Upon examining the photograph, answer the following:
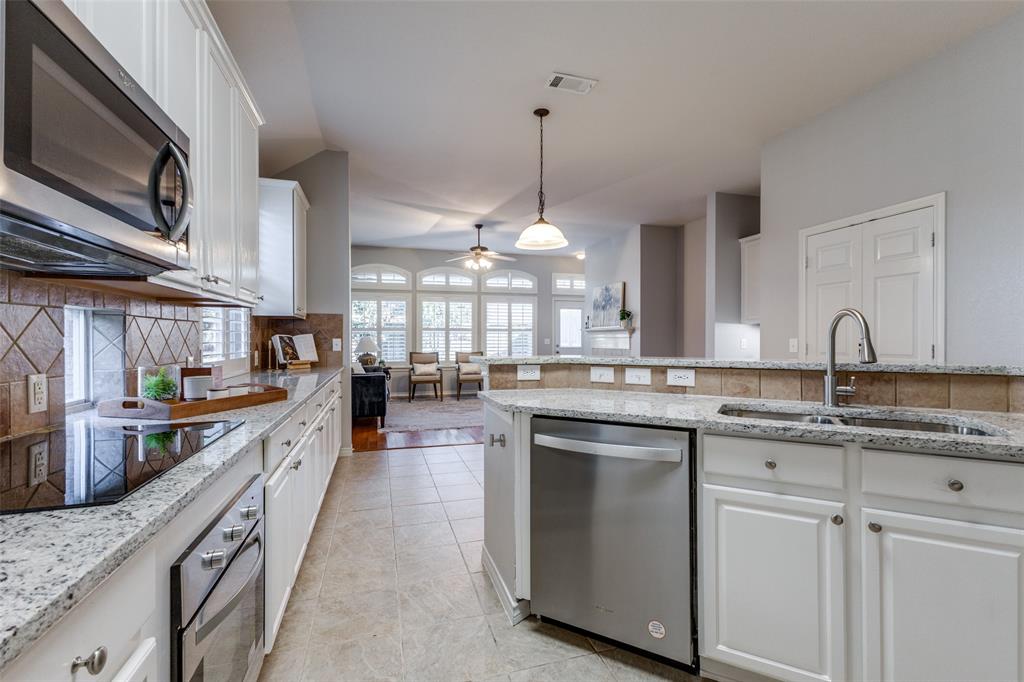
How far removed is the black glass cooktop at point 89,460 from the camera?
85cm

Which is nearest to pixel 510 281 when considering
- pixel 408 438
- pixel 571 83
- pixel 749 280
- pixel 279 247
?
pixel 408 438

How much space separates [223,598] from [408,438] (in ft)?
13.7

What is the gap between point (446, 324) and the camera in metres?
9.09

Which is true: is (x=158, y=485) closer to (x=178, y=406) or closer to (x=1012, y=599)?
(x=178, y=406)

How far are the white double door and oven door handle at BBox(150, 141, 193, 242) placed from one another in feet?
12.1

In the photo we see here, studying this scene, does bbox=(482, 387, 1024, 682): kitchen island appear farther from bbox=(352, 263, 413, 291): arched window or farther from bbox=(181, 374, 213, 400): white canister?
bbox=(352, 263, 413, 291): arched window

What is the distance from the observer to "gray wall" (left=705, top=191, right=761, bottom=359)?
5.05 m

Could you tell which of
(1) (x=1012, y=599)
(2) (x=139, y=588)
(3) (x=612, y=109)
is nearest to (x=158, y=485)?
(2) (x=139, y=588)

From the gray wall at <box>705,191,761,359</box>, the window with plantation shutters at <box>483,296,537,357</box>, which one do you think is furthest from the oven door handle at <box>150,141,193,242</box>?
the window with plantation shutters at <box>483,296,537,357</box>

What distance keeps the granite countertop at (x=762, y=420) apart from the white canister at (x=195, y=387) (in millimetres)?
1138

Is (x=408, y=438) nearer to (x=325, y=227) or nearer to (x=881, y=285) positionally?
(x=325, y=227)

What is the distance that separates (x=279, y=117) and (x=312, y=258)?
47.6 inches

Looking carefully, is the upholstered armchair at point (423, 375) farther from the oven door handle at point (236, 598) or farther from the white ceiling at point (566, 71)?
the oven door handle at point (236, 598)

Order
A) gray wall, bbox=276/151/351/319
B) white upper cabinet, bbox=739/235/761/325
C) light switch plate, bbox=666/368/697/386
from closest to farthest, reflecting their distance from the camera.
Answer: light switch plate, bbox=666/368/697/386 → gray wall, bbox=276/151/351/319 → white upper cabinet, bbox=739/235/761/325
